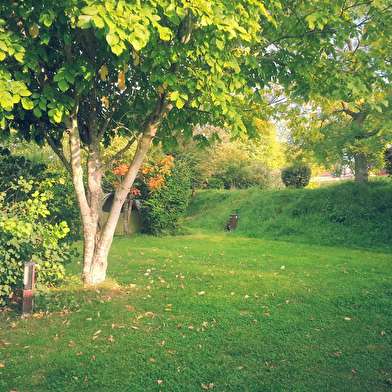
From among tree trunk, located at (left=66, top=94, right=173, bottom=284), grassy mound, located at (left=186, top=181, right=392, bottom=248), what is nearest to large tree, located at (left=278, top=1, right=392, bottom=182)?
grassy mound, located at (left=186, top=181, right=392, bottom=248)

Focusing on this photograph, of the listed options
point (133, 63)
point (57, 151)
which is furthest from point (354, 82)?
point (57, 151)

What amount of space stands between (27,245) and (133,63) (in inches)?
138

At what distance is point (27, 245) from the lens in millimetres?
5121

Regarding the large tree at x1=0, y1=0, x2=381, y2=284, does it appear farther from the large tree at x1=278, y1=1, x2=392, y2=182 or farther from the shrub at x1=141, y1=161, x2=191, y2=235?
the shrub at x1=141, y1=161, x2=191, y2=235

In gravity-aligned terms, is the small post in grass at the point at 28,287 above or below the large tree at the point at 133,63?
below

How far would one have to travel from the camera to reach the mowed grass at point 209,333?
135 inches

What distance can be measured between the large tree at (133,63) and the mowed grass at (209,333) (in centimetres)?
135

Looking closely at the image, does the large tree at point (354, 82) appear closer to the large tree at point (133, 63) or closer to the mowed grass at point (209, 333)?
the large tree at point (133, 63)

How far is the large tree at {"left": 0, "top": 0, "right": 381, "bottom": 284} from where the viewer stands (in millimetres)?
3965

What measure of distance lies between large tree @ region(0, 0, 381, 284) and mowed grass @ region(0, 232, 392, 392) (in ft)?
4.43

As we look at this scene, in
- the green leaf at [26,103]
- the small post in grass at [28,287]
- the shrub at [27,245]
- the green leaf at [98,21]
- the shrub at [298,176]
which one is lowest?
the small post in grass at [28,287]

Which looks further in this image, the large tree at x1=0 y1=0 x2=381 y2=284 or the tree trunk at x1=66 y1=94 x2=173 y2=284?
the tree trunk at x1=66 y1=94 x2=173 y2=284

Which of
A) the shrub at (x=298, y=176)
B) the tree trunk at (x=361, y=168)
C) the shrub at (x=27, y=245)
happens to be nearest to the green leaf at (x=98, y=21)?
the shrub at (x=27, y=245)

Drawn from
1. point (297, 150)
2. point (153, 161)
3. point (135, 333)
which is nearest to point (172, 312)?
point (135, 333)
